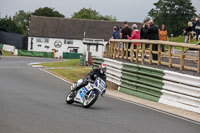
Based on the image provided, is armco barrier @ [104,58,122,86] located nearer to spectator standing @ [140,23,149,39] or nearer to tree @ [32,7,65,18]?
spectator standing @ [140,23,149,39]

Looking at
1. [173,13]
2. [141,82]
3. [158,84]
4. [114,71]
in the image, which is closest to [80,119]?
[158,84]

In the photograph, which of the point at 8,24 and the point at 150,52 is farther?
the point at 8,24

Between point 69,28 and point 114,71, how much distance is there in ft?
262

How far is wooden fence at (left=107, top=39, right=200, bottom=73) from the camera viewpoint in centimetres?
1711

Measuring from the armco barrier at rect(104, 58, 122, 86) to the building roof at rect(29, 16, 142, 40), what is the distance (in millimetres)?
75984

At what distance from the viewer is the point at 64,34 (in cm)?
10094

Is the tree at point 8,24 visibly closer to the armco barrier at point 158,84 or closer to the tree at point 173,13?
the tree at point 173,13

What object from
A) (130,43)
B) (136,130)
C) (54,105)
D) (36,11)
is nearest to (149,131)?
(136,130)

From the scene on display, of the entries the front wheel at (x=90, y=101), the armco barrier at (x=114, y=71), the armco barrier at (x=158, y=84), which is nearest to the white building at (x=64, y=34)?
the armco barrier at (x=114, y=71)

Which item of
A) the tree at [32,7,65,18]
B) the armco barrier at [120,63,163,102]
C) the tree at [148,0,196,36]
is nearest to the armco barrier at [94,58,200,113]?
the armco barrier at [120,63,163,102]

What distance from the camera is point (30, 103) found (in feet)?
46.2

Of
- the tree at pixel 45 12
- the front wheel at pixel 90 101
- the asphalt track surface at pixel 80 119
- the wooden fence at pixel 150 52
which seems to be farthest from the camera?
the tree at pixel 45 12

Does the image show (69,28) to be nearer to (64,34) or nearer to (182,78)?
(64,34)

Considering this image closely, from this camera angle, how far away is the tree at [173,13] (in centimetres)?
9481
